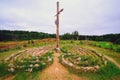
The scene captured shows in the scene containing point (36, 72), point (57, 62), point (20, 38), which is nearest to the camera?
point (36, 72)

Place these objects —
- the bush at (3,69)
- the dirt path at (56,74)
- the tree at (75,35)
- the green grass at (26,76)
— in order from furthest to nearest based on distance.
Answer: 1. the tree at (75,35)
2. the bush at (3,69)
3. the dirt path at (56,74)
4. the green grass at (26,76)

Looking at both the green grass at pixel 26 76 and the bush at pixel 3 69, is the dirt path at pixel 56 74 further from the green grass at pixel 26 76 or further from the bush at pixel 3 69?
the bush at pixel 3 69

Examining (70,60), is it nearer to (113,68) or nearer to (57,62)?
(57,62)

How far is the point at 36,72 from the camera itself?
1375 centimetres

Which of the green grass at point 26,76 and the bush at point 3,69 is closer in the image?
the green grass at point 26,76

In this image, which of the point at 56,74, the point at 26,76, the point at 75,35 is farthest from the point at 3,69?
the point at 75,35

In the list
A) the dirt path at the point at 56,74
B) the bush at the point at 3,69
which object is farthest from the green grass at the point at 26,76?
the bush at the point at 3,69

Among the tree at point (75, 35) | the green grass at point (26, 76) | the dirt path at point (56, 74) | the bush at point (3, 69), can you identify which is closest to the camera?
the green grass at point (26, 76)

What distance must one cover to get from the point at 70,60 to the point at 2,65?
26.1 ft

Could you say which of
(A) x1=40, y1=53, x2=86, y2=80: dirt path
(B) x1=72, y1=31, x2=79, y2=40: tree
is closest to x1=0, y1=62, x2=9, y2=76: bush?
(A) x1=40, y1=53, x2=86, y2=80: dirt path

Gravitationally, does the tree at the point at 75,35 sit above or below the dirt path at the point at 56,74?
above

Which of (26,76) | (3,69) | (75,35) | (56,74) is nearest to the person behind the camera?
(26,76)

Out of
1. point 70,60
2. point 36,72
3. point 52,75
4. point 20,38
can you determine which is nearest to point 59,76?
point 52,75

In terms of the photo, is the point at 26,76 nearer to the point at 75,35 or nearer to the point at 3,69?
the point at 3,69
